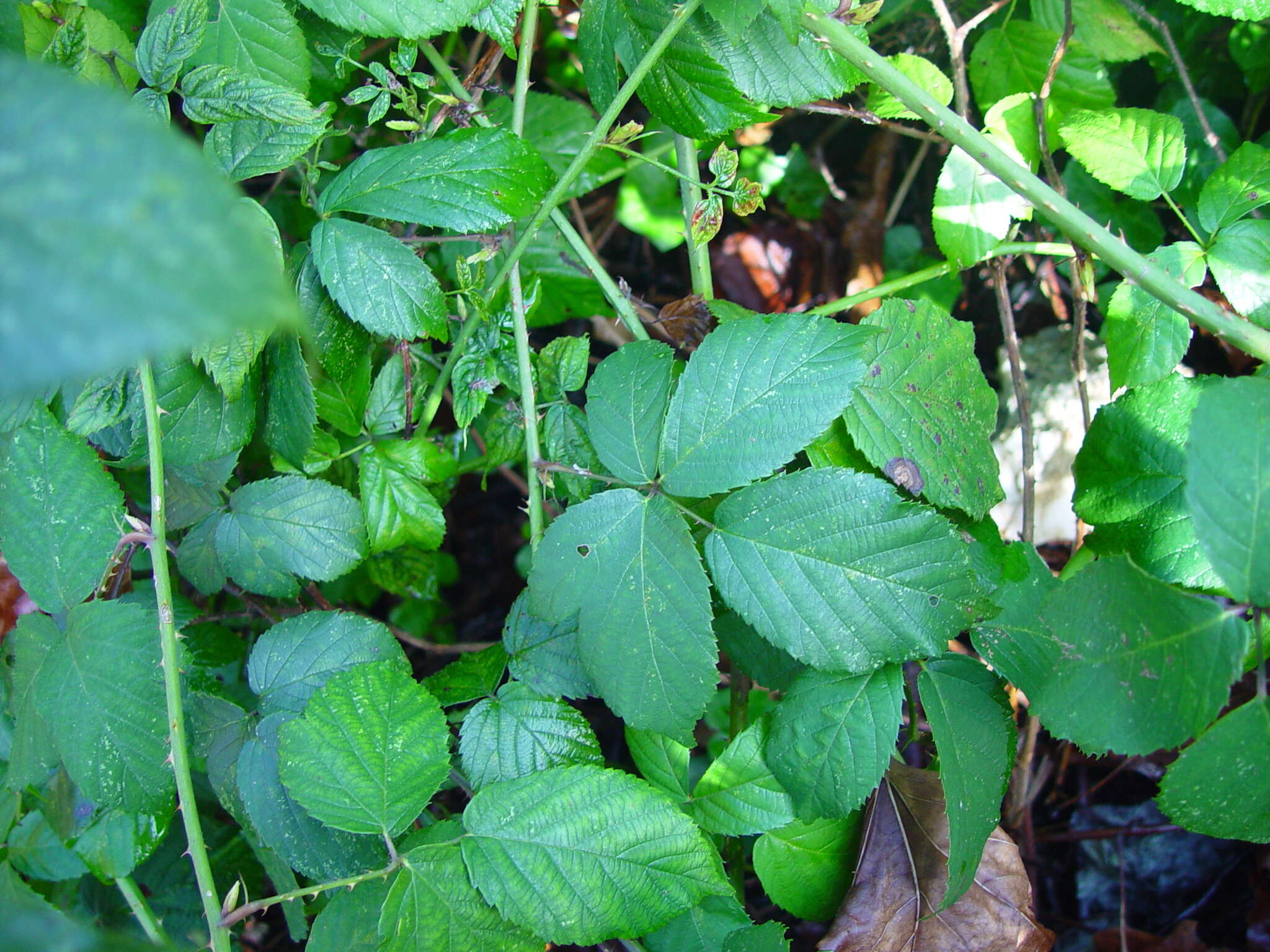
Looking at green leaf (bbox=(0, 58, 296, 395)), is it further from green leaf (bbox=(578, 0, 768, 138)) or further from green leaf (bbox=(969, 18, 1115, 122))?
green leaf (bbox=(969, 18, 1115, 122))

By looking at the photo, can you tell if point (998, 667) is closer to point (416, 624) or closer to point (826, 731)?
point (826, 731)

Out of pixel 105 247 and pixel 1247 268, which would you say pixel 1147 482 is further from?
pixel 105 247

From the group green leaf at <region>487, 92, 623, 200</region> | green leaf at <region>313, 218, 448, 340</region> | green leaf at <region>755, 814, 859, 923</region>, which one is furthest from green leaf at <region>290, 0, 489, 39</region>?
green leaf at <region>755, 814, 859, 923</region>

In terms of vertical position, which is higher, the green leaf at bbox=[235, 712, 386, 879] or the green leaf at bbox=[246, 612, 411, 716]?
the green leaf at bbox=[246, 612, 411, 716]

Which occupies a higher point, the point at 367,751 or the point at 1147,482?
the point at 1147,482

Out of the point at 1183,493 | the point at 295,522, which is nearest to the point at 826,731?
the point at 1183,493

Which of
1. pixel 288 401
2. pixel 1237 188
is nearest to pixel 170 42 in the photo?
pixel 288 401

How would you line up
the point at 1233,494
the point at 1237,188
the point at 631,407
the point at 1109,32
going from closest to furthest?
the point at 1233,494 < the point at 631,407 < the point at 1237,188 < the point at 1109,32
